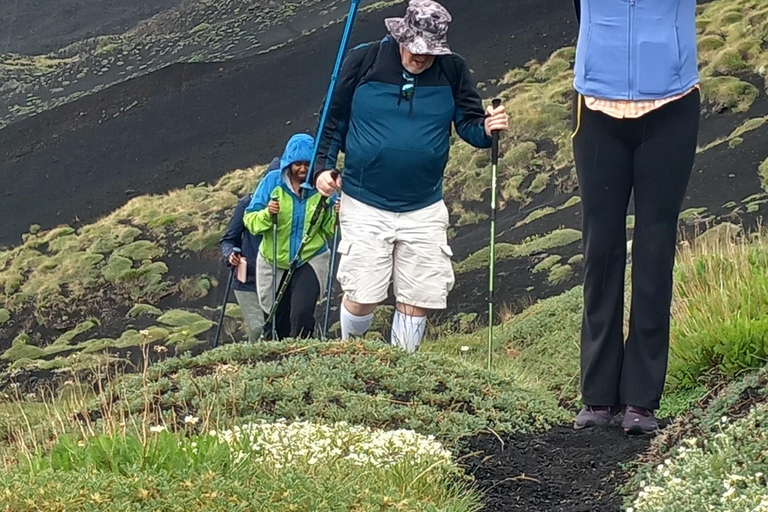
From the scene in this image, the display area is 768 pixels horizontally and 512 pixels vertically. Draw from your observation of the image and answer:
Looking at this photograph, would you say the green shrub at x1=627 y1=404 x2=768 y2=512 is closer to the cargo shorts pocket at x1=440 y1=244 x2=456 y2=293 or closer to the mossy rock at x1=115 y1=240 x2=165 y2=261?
the cargo shorts pocket at x1=440 y1=244 x2=456 y2=293

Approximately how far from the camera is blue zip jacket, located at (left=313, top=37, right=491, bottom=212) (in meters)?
7.30

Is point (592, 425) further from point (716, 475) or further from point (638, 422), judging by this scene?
point (716, 475)

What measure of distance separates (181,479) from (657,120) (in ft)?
8.01

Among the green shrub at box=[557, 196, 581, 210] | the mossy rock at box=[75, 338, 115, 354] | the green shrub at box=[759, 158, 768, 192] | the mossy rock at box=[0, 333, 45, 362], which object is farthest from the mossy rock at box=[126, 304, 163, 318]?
the green shrub at box=[759, 158, 768, 192]

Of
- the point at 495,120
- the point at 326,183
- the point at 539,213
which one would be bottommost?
the point at 539,213

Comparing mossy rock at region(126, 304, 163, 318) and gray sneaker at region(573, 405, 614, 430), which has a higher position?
gray sneaker at region(573, 405, 614, 430)

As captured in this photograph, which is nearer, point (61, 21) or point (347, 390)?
point (347, 390)

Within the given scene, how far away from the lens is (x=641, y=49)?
4.99 meters

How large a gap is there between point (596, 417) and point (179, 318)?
585 inches

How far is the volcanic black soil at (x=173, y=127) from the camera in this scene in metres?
23.9

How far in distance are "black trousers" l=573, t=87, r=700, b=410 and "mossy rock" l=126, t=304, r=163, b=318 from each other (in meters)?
15.9

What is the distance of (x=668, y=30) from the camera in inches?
197

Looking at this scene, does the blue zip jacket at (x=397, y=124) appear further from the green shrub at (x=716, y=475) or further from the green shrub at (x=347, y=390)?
the green shrub at (x=716, y=475)

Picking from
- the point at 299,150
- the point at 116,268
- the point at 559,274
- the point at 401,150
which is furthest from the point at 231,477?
the point at 116,268
